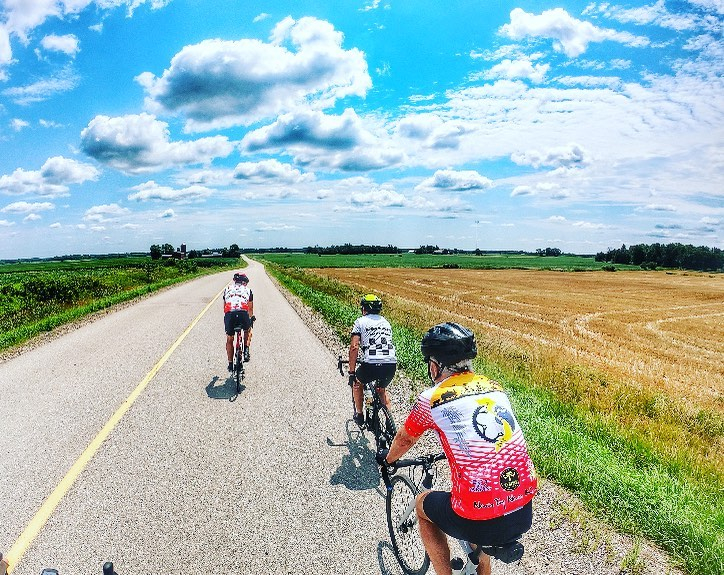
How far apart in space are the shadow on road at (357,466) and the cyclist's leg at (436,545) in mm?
2143

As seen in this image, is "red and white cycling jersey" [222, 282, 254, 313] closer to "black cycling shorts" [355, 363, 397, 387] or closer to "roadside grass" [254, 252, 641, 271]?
"black cycling shorts" [355, 363, 397, 387]

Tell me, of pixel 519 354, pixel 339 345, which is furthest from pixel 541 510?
pixel 519 354

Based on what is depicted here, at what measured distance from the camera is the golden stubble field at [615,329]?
13.6m

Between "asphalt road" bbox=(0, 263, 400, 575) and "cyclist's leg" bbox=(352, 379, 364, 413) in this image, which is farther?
"cyclist's leg" bbox=(352, 379, 364, 413)

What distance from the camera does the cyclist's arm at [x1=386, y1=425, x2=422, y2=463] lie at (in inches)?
113

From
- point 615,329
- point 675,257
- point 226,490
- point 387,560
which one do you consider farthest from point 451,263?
point 387,560

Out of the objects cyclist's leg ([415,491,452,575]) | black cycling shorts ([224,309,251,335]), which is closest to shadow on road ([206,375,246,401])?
black cycling shorts ([224,309,251,335])

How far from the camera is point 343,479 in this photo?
5156 mm

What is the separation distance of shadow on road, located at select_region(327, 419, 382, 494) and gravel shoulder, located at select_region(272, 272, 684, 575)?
1.31 meters

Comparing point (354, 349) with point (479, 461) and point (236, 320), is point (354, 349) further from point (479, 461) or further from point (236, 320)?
point (236, 320)

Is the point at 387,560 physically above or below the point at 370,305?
below

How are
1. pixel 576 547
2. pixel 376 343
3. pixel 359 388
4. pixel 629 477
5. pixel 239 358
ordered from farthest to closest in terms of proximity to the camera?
1. pixel 239 358
2. pixel 359 388
3. pixel 376 343
4. pixel 629 477
5. pixel 576 547

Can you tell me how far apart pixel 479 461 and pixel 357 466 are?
11.1 ft

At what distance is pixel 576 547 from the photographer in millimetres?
3799
